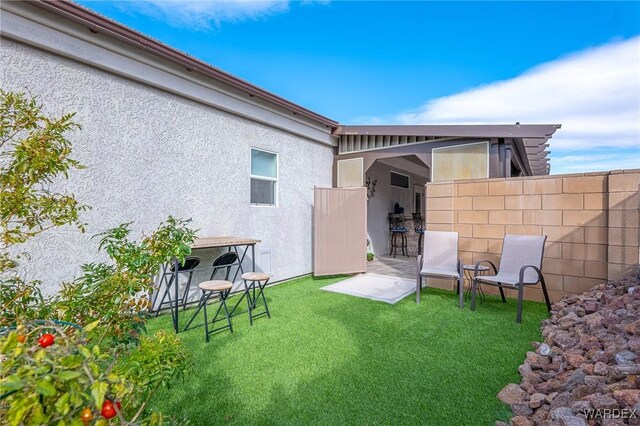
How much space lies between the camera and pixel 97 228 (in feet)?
13.6

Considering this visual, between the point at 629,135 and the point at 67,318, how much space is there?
47.6 feet

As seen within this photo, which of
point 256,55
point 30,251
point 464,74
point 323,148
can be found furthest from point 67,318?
point 464,74

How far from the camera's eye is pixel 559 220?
497 cm

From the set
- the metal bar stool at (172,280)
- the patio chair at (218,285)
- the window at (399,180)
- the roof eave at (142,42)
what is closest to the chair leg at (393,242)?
the window at (399,180)

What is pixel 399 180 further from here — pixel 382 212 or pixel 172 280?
pixel 172 280

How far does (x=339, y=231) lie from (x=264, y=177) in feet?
7.45

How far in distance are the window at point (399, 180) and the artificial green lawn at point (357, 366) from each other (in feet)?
25.5

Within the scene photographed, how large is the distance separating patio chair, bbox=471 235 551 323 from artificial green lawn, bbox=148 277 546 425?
47 cm

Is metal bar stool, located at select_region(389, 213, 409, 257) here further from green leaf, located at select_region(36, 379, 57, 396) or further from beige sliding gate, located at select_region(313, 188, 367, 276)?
green leaf, located at select_region(36, 379, 57, 396)

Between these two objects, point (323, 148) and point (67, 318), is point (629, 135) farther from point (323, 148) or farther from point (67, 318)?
point (67, 318)

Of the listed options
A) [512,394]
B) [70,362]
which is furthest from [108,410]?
[512,394]

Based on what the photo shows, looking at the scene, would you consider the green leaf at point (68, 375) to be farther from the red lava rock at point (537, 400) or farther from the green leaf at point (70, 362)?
the red lava rock at point (537, 400)

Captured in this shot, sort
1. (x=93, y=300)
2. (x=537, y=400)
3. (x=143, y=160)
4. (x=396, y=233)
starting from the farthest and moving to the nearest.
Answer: (x=396, y=233)
(x=143, y=160)
(x=537, y=400)
(x=93, y=300)

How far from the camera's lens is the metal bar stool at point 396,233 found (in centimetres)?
1139
